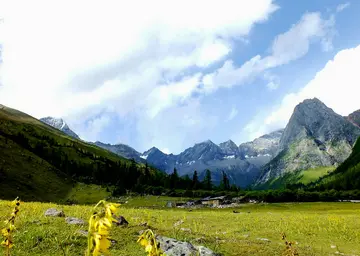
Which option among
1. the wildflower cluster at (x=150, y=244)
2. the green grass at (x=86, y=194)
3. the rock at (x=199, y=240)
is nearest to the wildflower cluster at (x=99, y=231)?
the wildflower cluster at (x=150, y=244)

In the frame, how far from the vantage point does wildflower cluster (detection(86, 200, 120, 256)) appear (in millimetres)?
4082

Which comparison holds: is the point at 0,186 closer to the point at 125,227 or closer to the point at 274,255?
the point at 125,227

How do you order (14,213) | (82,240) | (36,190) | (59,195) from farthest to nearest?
(59,195) → (36,190) → (82,240) → (14,213)

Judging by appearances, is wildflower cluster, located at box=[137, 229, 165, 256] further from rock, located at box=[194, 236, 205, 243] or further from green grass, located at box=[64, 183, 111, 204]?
green grass, located at box=[64, 183, 111, 204]

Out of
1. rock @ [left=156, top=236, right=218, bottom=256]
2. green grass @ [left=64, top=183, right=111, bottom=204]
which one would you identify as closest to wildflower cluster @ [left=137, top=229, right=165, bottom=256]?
rock @ [left=156, top=236, right=218, bottom=256]

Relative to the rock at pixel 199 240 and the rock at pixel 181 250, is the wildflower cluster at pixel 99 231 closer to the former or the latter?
the rock at pixel 181 250

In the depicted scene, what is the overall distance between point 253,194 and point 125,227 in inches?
4459

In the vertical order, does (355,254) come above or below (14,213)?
below

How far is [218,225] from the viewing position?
128 ft

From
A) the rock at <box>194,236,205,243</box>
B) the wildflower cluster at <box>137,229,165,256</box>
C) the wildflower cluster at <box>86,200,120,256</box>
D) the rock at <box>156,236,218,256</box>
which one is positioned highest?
the wildflower cluster at <box>86,200,120,256</box>

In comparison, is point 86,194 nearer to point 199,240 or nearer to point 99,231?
point 199,240

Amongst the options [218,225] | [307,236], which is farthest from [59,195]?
[307,236]

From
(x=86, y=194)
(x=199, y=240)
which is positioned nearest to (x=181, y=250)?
(x=199, y=240)

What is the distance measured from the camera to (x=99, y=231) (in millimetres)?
4199
